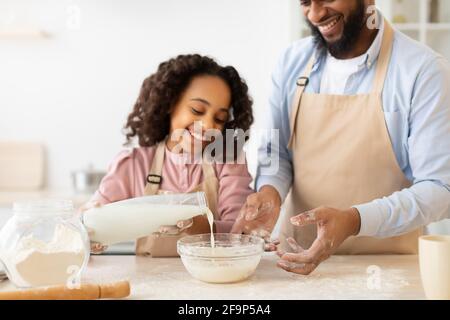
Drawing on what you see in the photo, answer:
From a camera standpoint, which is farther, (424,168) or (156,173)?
(156,173)

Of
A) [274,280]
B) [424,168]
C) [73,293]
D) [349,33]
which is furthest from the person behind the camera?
[349,33]

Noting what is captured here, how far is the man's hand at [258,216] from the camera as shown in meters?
0.89

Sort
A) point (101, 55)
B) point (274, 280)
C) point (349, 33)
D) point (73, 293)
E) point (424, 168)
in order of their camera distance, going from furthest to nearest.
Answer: point (101, 55) < point (349, 33) < point (424, 168) < point (274, 280) < point (73, 293)

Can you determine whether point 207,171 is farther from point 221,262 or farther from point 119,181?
point 221,262

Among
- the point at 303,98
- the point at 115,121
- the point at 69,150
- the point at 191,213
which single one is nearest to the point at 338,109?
the point at 303,98

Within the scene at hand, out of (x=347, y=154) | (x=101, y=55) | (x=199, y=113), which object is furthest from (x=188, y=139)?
(x=101, y=55)

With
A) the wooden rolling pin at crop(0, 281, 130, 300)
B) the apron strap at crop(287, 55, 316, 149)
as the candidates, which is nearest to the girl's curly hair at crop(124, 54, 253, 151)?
the apron strap at crop(287, 55, 316, 149)

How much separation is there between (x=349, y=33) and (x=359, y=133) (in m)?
0.18

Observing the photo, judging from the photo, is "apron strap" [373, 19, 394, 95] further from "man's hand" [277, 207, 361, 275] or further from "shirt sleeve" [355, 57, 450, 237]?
"man's hand" [277, 207, 361, 275]

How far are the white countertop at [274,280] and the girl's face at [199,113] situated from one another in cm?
25

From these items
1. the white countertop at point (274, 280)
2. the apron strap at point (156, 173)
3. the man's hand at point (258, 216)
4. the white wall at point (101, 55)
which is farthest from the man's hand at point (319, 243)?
the white wall at point (101, 55)

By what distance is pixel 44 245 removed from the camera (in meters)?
0.68

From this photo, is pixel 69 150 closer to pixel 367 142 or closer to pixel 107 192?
pixel 107 192
